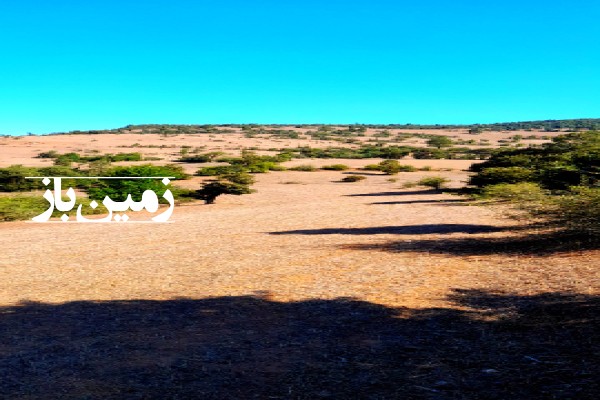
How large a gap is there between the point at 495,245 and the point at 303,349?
8.42 metres

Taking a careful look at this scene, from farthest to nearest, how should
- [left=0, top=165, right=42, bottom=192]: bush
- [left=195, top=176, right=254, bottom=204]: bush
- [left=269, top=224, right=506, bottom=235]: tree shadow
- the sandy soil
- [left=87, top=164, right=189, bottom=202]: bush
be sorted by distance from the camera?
[left=0, top=165, right=42, bottom=192]: bush → [left=195, top=176, right=254, bottom=204]: bush → [left=87, top=164, right=189, bottom=202]: bush → [left=269, top=224, right=506, bottom=235]: tree shadow → the sandy soil

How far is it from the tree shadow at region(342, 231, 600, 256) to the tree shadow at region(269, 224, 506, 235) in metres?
1.42

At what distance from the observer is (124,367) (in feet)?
20.1

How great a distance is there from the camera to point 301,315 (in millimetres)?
8148

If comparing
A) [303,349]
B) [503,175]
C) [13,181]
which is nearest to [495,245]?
[303,349]

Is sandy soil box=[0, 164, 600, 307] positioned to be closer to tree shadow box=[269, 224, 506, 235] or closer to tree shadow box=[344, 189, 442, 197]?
tree shadow box=[269, 224, 506, 235]

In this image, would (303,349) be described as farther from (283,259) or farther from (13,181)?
(13,181)

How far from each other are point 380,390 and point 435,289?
4323 millimetres

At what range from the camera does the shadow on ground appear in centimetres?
545

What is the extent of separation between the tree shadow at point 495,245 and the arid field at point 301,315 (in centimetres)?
7

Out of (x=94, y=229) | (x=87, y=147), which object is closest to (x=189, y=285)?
(x=94, y=229)

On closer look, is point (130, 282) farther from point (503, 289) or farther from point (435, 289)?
point (503, 289)

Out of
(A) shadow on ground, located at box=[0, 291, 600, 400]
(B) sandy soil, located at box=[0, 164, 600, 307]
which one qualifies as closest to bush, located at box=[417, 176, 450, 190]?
(B) sandy soil, located at box=[0, 164, 600, 307]

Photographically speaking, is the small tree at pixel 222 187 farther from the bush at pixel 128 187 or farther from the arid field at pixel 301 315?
the arid field at pixel 301 315
